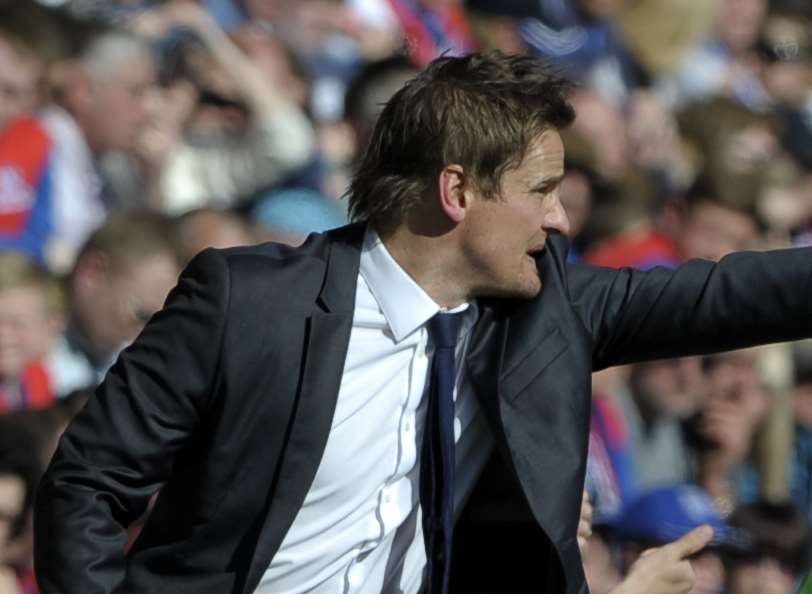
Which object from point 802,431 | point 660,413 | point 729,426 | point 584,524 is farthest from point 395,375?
point 802,431

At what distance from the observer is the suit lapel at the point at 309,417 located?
2.61 meters

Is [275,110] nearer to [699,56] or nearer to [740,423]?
[740,423]

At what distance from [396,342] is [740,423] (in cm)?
317

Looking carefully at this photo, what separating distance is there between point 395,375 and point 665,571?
0.50 meters

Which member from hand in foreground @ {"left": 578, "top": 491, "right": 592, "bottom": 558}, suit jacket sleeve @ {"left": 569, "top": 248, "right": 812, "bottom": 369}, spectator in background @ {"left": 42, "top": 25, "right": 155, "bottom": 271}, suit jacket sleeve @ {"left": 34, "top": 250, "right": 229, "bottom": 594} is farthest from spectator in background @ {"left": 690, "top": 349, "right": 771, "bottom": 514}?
suit jacket sleeve @ {"left": 34, "top": 250, "right": 229, "bottom": 594}

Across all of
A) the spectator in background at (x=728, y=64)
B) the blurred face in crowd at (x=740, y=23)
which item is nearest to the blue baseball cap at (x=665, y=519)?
the spectator in background at (x=728, y=64)

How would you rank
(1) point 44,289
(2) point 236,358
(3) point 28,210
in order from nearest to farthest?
(2) point 236,358, (1) point 44,289, (3) point 28,210

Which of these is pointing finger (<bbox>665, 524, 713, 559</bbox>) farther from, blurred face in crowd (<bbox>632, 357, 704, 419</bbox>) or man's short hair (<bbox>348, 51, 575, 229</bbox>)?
blurred face in crowd (<bbox>632, 357, 704, 419</bbox>)

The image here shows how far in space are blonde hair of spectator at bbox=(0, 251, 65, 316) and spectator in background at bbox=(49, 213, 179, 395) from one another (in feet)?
0.13

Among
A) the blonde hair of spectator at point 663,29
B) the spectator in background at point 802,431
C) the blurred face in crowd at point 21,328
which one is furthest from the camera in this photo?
the blonde hair of spectator at point 663,29

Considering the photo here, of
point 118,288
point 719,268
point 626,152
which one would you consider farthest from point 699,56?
point 719,268

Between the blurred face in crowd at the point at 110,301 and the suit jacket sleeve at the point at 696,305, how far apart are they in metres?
2.20

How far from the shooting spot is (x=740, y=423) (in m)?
5.74

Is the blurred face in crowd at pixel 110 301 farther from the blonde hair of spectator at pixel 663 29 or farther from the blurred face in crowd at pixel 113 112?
the blonde hair of spectator at pixel 663 29
